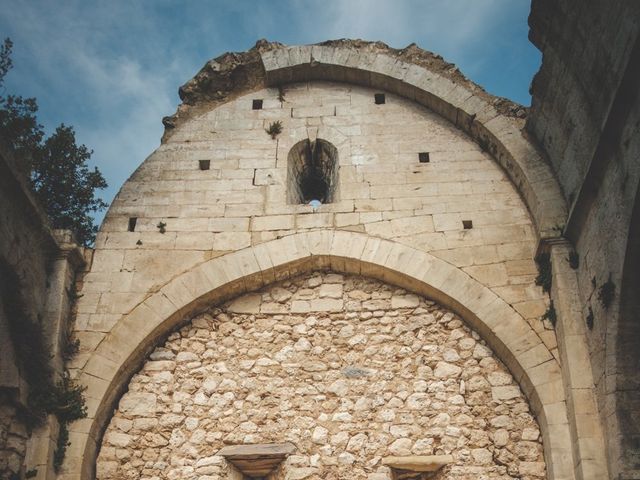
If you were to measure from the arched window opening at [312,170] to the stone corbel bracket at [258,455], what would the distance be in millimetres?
3358

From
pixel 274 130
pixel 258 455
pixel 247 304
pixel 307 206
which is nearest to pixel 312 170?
pixel 274 130

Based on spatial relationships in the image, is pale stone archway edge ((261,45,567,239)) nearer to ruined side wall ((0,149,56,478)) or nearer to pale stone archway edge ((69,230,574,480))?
pale stone archway edge ((69,230,574,480))

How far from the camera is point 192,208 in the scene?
8812 mm

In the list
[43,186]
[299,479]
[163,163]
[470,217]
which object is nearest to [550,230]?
[470,217]

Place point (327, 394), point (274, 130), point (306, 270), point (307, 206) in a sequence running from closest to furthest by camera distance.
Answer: point (327, 394), point (306, 270), point (307, 206), point (274, 130)

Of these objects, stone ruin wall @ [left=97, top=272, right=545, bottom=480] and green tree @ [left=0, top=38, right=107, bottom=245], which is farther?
green tree @ [left=0, top=38, right=107, bottom=245]

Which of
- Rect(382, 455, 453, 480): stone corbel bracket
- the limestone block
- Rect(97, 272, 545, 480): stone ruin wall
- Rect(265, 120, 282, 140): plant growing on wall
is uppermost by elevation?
Rect(265, 120, 282, 140): plant growing on wall

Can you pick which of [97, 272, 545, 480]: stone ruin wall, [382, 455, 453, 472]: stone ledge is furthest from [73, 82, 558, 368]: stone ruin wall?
[382, 455, 453, 472]: stone ledge

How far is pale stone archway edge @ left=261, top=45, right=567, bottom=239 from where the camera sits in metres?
8.16

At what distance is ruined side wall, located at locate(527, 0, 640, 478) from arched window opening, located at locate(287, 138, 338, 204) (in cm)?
310

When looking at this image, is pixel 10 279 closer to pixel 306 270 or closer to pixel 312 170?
pixel 306 270

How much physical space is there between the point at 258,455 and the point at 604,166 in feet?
15.1

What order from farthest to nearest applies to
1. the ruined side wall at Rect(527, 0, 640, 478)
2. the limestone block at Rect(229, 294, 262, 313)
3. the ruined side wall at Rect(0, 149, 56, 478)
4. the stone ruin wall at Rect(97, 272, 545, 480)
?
the limestone block at Rect(229, 294, 262, 313), the stone ruin wall at Rect(97, 272, 545, 480), the ruined side wall at Rect(0, 149, 56, 478), the ruined side wall at Rect(527, 0, 640, 478)

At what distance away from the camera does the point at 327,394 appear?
761 centimetres
